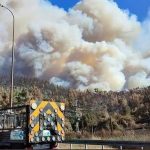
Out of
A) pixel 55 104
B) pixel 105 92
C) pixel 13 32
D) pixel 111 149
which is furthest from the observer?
pixel 105 92

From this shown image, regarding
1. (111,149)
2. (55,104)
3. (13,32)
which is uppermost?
(13,32)

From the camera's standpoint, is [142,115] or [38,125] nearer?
[38,125]

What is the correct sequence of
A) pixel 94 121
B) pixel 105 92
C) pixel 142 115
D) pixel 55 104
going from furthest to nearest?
pixel 105 92, pixel 142 115, pixel 94 121, pixel 55 104

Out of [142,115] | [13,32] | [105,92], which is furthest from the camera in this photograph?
[105,92]

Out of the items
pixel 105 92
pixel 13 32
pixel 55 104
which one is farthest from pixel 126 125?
pixel 105 92

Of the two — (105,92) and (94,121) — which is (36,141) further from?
(105,92)

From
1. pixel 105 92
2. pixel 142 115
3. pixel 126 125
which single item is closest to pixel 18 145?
pixel 126 125

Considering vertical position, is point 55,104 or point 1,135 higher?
point 55,104

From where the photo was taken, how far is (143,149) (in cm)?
1777

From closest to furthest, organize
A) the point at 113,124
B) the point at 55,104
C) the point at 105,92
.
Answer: the point at 55,104 → the point at 113,124 → the point at 105,92

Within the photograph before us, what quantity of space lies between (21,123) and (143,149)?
4.75 meters

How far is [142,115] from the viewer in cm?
7119

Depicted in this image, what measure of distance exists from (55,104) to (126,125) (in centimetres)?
4145

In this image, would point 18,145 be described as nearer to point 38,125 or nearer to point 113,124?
point 38,125
